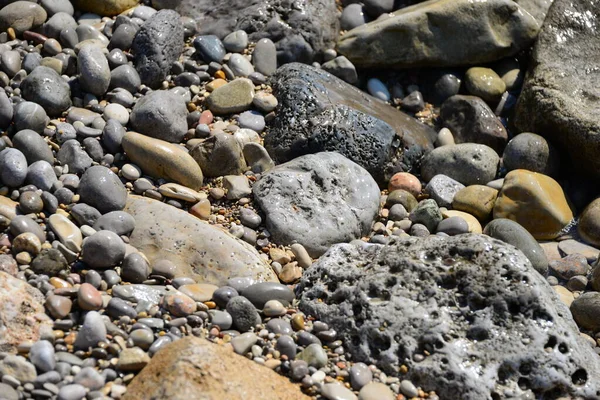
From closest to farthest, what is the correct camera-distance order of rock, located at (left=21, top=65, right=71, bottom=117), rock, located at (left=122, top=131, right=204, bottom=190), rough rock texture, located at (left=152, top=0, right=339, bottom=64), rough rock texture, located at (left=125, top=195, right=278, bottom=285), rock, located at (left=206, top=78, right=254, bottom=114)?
rough rock texture, located at (left=125, top=195, right=278, bottom=285) → rock, located at (left=122, top=131, right=204, bottom=190) → rock, located at (left=21, top=65, right=71, bottom=117) → rock, located at (left=206, top=78, right=254, bottom=114) → rough rock texture, located at (left=152, top=0, right=339, bottom=64)

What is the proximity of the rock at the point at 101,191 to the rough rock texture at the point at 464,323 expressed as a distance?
1.38 meters

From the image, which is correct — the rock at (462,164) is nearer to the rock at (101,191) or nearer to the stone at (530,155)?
the stone at (530,155)

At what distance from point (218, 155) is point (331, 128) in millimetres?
853

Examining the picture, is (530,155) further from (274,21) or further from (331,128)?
(274,21)

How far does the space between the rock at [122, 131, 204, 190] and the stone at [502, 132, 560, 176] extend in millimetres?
2521

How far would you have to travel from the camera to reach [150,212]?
16.8ft

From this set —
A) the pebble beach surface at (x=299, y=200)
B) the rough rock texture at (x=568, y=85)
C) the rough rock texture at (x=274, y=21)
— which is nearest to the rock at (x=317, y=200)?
the pebble beach surface at (x=299, y=200)

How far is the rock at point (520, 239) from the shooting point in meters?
5.61

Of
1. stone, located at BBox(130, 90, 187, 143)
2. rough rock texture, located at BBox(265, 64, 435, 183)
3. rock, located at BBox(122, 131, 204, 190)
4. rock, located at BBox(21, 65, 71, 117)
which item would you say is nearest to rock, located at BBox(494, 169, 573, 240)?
rough rock texture, located at BBox(265, 64, 435, 183)

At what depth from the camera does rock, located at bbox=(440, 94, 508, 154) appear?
6.77 metres

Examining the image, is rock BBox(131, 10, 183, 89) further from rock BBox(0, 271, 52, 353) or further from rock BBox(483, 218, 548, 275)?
rock BBox(483, 218, 548, 275)

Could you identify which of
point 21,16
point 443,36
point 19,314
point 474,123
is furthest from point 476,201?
point 21,16

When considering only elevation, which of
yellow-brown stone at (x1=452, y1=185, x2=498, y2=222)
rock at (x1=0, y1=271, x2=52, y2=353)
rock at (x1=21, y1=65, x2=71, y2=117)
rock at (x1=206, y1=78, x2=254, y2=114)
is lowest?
yellow-brown stone at (x1=452, y1=185, x2=498, y2=222)

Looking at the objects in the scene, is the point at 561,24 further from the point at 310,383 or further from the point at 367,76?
the point at 310,383
